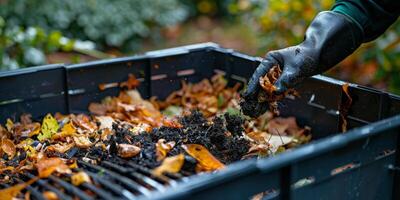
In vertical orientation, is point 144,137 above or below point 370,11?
below

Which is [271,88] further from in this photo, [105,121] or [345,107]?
[105,121]

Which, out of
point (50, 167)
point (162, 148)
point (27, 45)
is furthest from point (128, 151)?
point (27, 45)

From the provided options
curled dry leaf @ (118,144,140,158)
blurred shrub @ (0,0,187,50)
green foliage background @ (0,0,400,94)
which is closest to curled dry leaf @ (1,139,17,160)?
curled dry leaf @ (118,144,140,158)

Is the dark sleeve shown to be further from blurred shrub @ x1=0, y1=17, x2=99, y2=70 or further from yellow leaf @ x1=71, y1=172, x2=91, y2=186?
Result: blurred shrub @ x1=0, y1=17, x2=99, y2=70

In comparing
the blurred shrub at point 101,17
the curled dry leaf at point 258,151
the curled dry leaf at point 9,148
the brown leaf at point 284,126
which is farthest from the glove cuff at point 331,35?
the blurred shrub at point 101,17

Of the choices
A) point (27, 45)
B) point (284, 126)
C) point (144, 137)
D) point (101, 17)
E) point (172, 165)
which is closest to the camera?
point (172, 165)

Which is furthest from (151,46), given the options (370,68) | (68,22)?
(370,68)

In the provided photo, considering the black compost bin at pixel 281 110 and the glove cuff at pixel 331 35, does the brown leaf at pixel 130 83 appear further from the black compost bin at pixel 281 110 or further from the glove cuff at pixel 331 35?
the glove cuff at pixel 331 35
